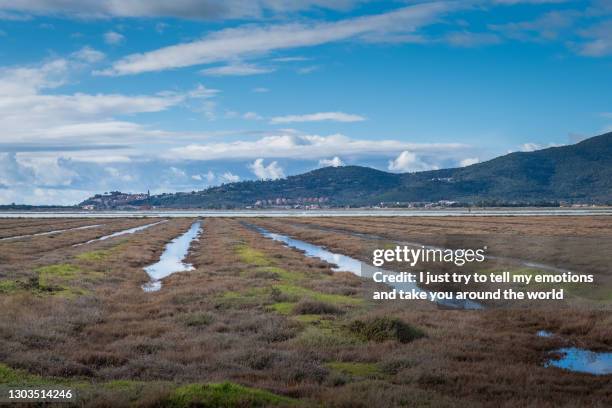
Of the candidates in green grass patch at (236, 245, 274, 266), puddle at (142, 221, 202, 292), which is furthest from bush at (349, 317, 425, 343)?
green grass patch at (236, 245, 274, 266)

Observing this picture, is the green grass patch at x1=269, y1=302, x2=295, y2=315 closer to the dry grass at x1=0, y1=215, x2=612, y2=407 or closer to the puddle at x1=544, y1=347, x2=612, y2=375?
the dry grass at x1=0, y1=215, x2=612, y2=407

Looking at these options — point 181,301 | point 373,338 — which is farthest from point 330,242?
point 373,338

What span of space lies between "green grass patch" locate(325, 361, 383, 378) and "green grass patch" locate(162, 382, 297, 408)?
3.23 m

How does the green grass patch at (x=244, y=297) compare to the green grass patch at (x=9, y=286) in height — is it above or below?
below

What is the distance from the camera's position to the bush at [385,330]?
19472 millimetres

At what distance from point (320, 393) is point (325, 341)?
540 cm

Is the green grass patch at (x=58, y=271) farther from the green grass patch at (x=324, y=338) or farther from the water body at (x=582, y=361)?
the water body at (x=582, y=361)

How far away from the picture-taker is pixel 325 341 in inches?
746

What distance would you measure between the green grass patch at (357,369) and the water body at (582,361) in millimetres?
5073

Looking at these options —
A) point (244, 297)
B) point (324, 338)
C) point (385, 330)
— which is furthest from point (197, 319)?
point (385, 330)

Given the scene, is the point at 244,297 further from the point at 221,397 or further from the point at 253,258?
the point at 253,258

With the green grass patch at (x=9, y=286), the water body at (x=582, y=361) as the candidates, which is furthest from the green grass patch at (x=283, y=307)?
the green grass patch at (x=9, y=286)

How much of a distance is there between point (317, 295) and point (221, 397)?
671 inches

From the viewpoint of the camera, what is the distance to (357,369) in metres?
16.2
